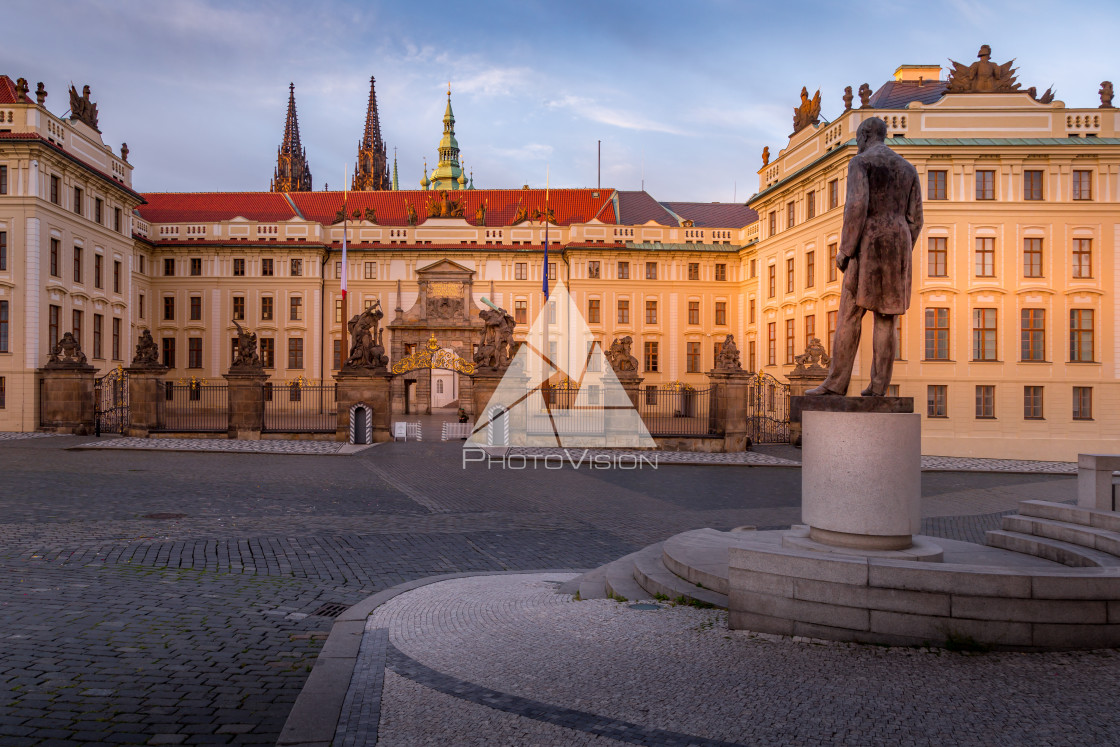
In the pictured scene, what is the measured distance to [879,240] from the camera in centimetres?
660

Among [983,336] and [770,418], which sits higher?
[983,336]

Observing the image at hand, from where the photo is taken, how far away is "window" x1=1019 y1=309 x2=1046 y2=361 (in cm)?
2883

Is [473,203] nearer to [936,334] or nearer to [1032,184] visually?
[936,334]

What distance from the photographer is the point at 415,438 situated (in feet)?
93.5

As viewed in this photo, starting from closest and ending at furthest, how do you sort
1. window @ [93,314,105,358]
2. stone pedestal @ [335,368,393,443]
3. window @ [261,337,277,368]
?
stone pedestal @ [335,368,393,443] < window @ [93,314,105,358] < window @ [261,337,277,368]

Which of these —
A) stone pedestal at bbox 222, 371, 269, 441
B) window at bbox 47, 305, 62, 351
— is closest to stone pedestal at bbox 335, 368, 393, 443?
stone pedestal at bbox 222, 371, 269, 441

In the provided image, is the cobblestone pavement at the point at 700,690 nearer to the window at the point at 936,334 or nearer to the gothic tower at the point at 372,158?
the window at the point at 936,334

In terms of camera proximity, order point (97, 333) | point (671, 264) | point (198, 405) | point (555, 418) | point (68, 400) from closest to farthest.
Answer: point (555, 418)
point (68, 400)
point (97, 333)
point (198, 405)
point (671, 264)

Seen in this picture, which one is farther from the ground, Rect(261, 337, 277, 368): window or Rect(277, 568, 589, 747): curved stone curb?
Rect(261, 337, 277, 368): window

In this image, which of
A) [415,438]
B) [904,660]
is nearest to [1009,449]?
[415,438]

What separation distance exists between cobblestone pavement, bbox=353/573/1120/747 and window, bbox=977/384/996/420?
2668 centimetres

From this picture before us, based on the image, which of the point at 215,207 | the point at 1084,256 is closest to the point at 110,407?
the point at 215,207

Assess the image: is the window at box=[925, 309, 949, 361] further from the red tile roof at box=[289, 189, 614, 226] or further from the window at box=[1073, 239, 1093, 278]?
the red tile roof at box=[289, 189, 614, 226]

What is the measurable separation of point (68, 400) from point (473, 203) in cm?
3565
